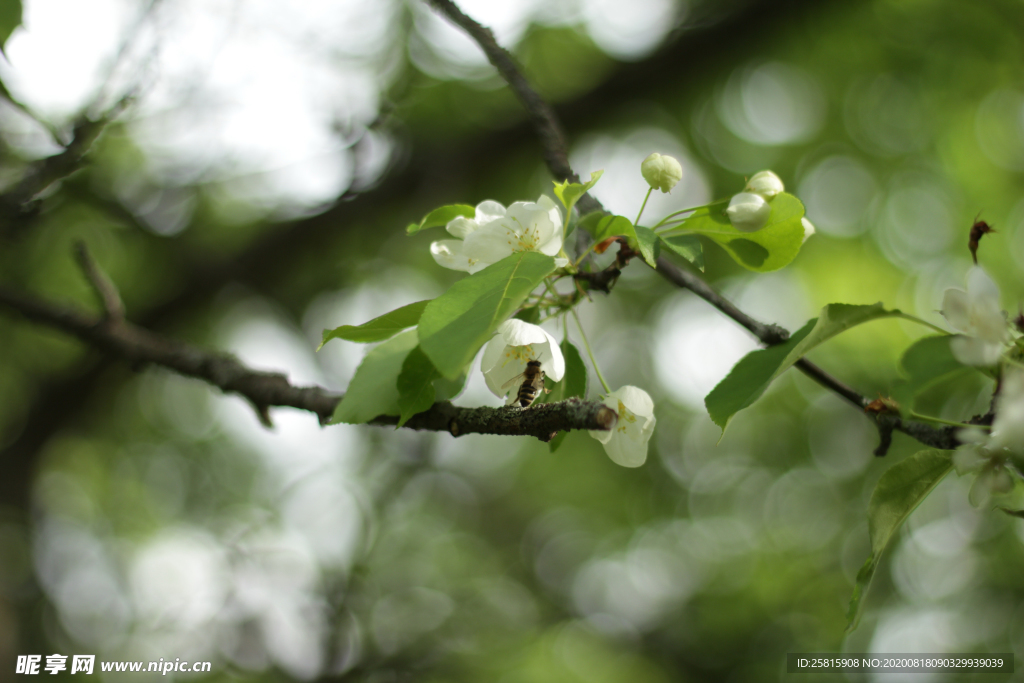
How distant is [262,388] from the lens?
176cm

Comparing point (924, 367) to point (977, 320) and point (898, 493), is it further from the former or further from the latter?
point (898, 493)

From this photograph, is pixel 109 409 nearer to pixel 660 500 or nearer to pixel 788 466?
pixel 660 500

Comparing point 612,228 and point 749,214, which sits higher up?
point 749,214

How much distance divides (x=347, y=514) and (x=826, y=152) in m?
5.28

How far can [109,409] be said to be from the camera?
503 centimetres

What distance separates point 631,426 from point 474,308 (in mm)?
508

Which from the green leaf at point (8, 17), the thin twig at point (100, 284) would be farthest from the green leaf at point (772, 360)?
the thin twig at point (100, 284)

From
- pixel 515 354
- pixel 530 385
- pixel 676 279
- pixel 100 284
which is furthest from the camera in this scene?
pixel 100 284

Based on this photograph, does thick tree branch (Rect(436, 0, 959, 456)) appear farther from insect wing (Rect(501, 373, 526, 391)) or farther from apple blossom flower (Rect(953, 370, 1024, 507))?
insect wing (Rect(501, 373, 526, 391))

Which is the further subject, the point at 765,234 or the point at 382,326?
the point at 765,234

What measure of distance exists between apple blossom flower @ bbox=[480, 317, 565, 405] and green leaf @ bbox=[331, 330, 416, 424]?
0.16 metres

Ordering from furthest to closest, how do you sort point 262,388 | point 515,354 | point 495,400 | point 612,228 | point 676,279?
point 495,400 → point 262,388 → point 676,279 → point 515,354 → point 612,228

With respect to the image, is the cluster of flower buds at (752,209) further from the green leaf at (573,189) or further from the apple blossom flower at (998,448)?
the apple blossom flower at (998,448)

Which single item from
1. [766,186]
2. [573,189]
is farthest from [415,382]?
[766,186]
